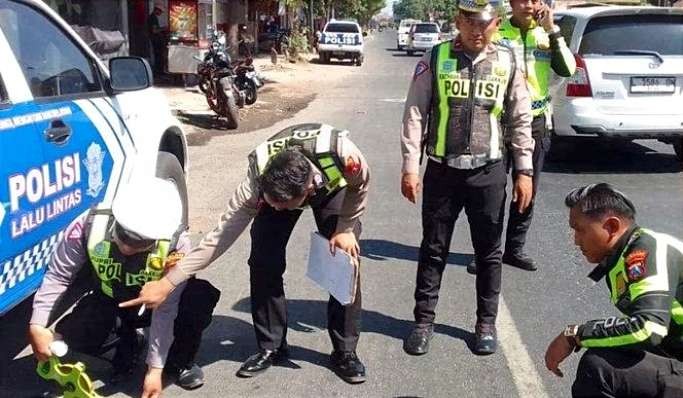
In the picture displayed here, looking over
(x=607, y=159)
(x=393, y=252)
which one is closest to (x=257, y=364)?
(x=393, y=252)

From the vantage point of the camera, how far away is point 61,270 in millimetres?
3309

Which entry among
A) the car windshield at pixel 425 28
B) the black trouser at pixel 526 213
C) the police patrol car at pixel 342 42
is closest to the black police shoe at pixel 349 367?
the black trouser at pixel 526 213

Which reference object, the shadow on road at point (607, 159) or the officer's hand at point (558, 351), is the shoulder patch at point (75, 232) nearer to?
the officer's hand at point (558, 351)

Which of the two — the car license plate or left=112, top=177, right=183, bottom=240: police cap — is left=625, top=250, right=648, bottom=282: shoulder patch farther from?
the car license plate

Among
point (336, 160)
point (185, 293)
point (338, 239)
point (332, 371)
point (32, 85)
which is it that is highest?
point (32, 85)

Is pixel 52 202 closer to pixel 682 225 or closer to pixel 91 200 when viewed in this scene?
pixel 91 200

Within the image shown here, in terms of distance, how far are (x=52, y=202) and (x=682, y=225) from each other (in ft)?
17.2

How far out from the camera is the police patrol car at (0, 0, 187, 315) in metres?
A: 3.14

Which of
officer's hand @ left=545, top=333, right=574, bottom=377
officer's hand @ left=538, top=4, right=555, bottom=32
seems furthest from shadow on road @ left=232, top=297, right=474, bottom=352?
officer's hand @ left=538, top=4, right=555, bottom=32

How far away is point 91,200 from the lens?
3854 millimetres

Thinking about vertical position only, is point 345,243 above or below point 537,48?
below

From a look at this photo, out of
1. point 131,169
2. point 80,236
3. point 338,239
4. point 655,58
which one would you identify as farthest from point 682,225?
point 80,236

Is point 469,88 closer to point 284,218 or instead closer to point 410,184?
point 410,184

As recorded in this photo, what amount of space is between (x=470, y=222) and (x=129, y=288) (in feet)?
5.71
